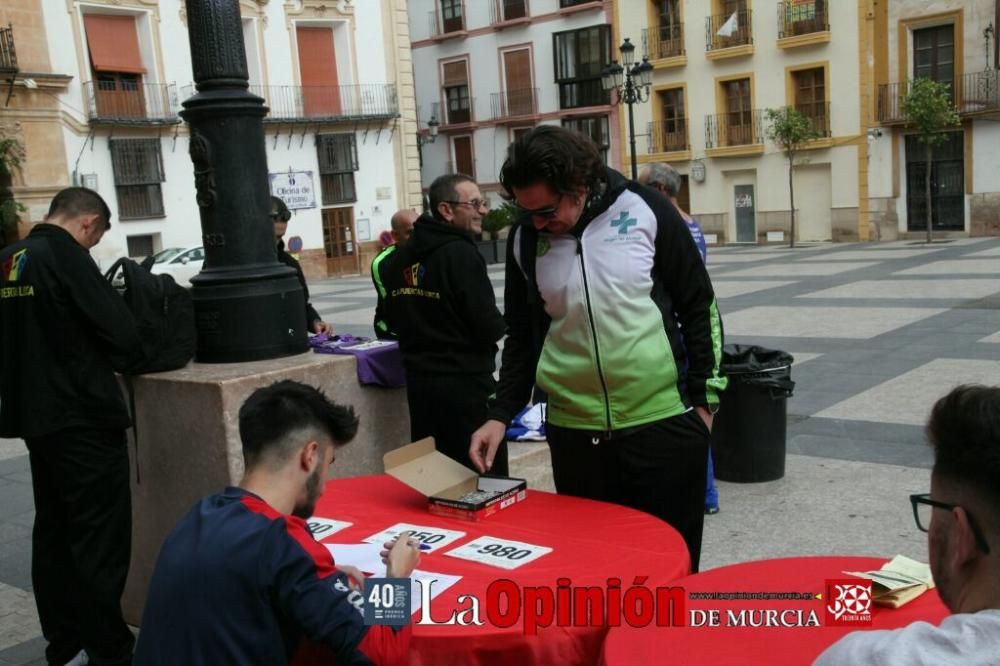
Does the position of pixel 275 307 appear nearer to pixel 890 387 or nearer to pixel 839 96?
pixel 890 387

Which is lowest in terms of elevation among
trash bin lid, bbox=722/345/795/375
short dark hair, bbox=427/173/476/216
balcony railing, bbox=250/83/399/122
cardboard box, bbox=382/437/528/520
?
trash bin lid, bbox=722/345/795/375

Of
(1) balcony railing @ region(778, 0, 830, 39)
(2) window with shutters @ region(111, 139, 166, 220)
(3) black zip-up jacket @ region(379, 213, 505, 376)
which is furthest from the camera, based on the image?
(1) balcony railing @ region(778, 0, 830, 39)

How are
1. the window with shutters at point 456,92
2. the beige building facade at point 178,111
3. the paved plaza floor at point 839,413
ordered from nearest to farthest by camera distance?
1. the paved plaza floor at point 839,413
2. the beige building facade at point 178,111
3. the window with shutters at point 456,92

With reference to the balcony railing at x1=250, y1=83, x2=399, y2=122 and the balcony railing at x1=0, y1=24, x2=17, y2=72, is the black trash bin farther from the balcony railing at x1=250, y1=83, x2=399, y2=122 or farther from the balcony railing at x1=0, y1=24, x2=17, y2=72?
the balcony railing at x1=250, y1=83, x2=399, y2=122

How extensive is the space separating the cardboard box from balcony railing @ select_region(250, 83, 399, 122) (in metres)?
26.2

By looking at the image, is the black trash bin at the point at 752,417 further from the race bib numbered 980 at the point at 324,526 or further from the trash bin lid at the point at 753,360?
the race bib numbered 980 at the point at 324,526

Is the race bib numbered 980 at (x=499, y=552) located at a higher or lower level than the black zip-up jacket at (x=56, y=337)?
lower

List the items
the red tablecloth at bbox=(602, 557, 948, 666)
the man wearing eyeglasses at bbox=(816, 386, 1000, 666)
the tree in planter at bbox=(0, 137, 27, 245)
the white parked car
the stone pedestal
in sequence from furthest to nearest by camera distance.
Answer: the tree in planter at bbox=(0, 137, 27, 245)
the white parked car
the stone pedestal
the red tablecloth at bbox=(602, 557, 948, 666)
the man wearing eyeglasses at bbox=(816, 386, 1000, 666)

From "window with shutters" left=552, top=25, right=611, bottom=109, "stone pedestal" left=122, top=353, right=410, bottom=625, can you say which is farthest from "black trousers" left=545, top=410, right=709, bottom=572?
"window with shutters" left=552, top=25, right=611, bottom=109

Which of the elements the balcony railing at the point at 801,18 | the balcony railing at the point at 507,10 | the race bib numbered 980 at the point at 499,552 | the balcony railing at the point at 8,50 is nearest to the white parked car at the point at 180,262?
the balcony railing at the point at 8,50

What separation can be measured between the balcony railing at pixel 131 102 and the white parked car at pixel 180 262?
12.6ft

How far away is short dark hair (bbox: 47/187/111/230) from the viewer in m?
3.50

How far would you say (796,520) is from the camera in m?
4.76

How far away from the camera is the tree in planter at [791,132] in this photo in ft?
93.9
